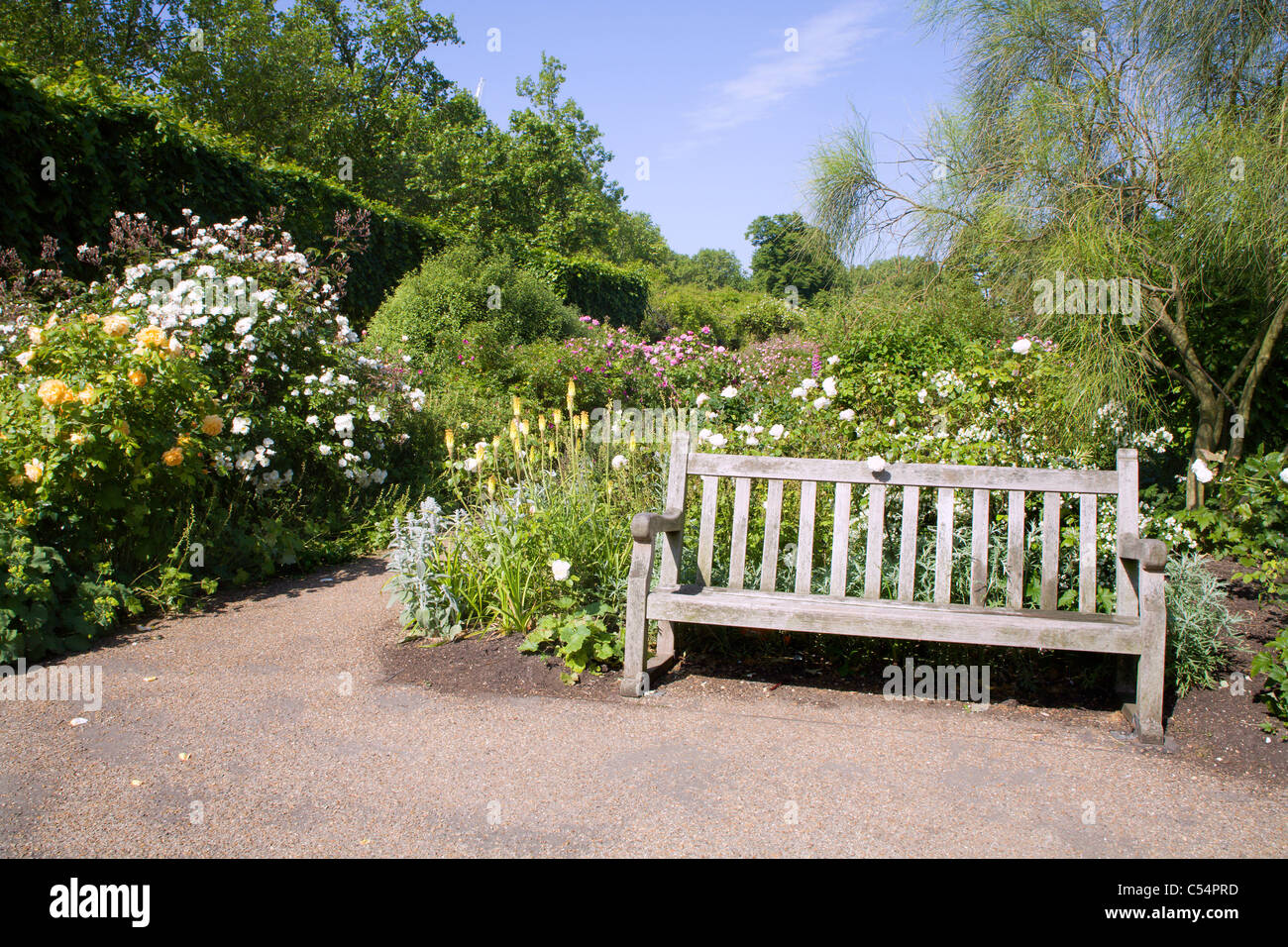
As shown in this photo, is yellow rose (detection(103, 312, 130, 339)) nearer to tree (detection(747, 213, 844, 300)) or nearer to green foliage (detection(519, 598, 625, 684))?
green foliage (detection(519, 598, 625, 684))

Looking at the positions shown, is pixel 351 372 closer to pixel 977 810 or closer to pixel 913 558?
pixel 913 558

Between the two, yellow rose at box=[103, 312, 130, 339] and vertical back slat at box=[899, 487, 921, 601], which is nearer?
vertical back slat at box=[899, 487, 921, 601]

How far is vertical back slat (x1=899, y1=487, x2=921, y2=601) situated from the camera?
3566mm

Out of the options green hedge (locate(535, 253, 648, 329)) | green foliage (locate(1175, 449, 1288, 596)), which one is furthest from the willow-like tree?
green hedge (locate(535, 253, 648, 329))

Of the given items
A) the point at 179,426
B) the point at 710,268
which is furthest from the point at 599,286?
the point at 710,268

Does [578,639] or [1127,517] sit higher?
[1127,517]

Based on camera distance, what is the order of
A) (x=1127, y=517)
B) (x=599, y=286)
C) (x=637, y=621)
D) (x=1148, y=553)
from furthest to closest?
(x=599, y=286), (x=637, y=621), (x=1127, y=517), (x=1148, y=553)

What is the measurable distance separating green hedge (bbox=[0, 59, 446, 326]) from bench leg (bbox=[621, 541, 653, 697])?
662 cm

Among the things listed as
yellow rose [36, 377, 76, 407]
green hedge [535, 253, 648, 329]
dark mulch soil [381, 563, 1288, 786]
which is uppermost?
green hedge [535, 253, 648, 329]

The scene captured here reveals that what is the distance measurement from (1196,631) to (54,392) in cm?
492

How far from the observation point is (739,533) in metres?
3.81

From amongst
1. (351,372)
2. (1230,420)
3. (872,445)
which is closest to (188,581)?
(351,372)

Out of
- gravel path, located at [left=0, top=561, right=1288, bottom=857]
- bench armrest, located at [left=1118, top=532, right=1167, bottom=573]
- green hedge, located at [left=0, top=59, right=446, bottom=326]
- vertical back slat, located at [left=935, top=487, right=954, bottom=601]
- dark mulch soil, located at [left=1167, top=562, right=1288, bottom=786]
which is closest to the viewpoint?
gravel path, located at [left=0, top=561, right=1288, bottom=857]

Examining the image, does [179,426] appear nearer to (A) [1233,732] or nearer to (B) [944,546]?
(B) [944,546]
